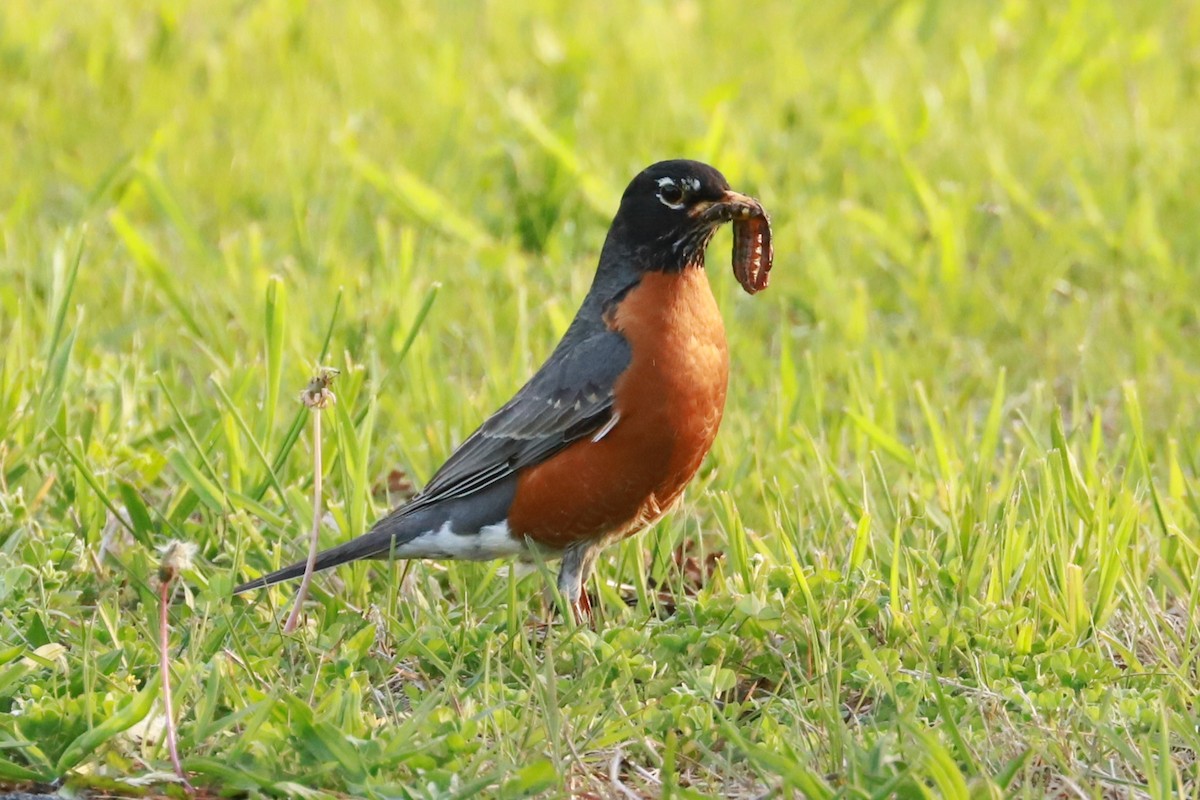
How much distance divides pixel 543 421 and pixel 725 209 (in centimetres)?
72

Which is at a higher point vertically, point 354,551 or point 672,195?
point 672,195

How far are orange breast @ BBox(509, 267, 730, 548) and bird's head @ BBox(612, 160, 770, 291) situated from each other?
153 millimetres

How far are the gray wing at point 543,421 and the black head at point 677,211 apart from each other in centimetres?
26

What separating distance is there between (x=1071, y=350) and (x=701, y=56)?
315cm

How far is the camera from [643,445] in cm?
416

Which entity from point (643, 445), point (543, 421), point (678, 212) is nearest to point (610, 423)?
point (643, 445)

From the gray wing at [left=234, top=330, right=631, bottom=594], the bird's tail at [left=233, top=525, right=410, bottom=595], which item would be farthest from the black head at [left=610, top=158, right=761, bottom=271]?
the bird's tail at [left=233, top=525, right=410, bottom=595]

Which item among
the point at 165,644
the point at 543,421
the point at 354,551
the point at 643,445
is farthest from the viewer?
the point at 543,421

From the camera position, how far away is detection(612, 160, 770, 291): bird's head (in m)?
4.41

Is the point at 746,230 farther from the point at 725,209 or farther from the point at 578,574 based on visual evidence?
the point at 578,574

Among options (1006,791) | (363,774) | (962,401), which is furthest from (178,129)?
(1006,791)

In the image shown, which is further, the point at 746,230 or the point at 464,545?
the point at 746,230

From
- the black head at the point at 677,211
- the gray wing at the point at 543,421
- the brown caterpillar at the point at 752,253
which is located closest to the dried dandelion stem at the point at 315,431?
the gray wing at the point at 543,421

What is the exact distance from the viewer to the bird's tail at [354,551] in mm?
3928
